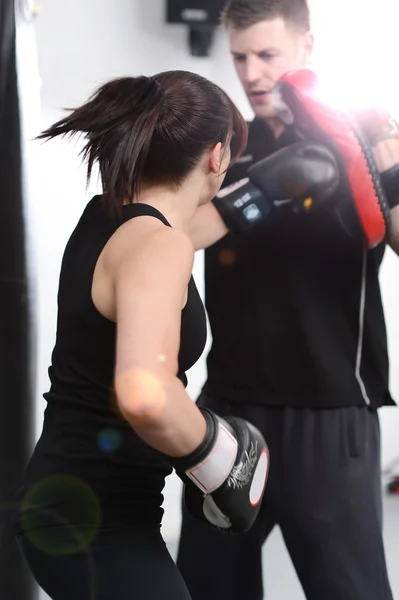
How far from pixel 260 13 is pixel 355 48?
1391mm

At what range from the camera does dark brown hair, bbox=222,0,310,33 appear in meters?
1.58

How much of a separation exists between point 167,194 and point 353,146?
0.45 metres

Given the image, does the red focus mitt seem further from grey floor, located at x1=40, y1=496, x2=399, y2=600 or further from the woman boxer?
grey floor, located at x1=40, y1=496, x2=399, y2=600

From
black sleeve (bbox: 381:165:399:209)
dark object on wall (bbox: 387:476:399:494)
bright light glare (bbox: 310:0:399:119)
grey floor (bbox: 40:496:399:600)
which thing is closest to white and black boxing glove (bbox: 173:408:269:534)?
black sleeve (bbox: 381:165:399:209)

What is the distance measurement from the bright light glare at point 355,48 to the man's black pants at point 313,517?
5.32 feet

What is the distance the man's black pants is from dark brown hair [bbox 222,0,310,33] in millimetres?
750

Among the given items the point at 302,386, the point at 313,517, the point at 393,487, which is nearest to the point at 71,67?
the point at 302,386

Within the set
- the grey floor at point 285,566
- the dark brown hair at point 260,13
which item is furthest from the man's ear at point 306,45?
the grey floor at point 285,566

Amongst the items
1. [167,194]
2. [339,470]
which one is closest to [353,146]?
[167,194]

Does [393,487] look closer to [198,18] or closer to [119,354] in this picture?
[198,18]

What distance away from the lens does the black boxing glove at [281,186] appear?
1.41 m

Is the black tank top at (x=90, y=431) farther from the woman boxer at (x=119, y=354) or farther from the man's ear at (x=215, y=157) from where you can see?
the man's ear at (x=215, y=157)

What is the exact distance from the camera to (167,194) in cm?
111

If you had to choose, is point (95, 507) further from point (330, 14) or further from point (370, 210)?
point (330, 14)
